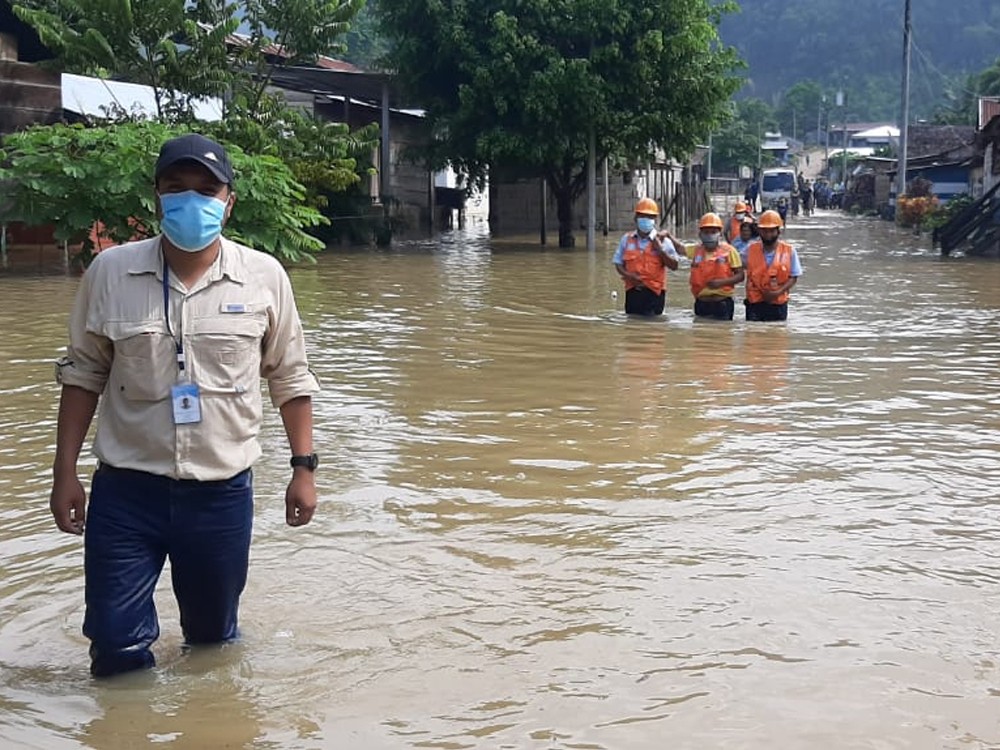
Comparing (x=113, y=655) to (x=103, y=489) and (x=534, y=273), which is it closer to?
(x=103, y=489)

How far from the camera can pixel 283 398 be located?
13.1ft

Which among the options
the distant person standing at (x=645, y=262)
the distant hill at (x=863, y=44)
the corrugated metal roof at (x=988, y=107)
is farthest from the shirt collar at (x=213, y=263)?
the distant hill at (x=863, y=44)

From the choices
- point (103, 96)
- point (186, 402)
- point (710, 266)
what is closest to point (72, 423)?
point (186, 402)

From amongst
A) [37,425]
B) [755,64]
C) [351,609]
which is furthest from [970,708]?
[755,64]

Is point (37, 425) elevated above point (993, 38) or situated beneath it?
situated beneath

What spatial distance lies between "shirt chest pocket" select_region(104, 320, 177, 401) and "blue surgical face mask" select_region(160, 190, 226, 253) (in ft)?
0.78

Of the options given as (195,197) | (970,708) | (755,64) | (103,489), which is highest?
(755,64)

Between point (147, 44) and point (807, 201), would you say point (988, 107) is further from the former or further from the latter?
point (147, 44)

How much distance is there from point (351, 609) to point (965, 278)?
17410 mm

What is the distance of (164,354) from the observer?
3689mm

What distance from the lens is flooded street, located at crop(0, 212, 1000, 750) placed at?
152 inches

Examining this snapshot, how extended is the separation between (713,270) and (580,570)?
862cm

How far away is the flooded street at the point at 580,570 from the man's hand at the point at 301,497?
0.56 metres

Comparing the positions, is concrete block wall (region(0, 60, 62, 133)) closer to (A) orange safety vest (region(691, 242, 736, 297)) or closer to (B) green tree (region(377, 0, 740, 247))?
(B) green tree (region(377, 0, 740, 247))
